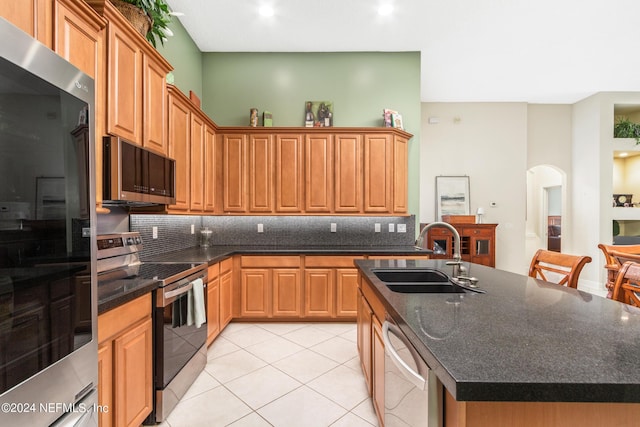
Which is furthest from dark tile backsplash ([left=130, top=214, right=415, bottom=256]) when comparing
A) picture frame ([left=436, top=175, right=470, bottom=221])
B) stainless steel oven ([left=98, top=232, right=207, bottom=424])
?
picture frame ([left=436, top=175, right=470, bottom=221])

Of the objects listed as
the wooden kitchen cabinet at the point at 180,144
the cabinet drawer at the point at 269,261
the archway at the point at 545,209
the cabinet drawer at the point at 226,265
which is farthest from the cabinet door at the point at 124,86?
the archway at the point at 545,209

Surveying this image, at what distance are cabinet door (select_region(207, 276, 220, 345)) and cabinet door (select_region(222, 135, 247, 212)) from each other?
3.76 ft

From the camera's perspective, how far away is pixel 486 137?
5.86 m

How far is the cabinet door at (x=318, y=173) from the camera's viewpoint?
12.2 feet

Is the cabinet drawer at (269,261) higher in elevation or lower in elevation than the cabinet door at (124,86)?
lower

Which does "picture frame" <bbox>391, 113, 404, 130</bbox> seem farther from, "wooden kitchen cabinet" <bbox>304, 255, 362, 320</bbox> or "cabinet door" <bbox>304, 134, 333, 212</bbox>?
"wooden kitchen cabinet" <bbox>304, 255, 362, 320</bbox>

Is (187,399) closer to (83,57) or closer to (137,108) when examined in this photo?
(137,108)

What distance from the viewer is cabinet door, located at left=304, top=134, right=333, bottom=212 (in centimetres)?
372

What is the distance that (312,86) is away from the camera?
13.3ft

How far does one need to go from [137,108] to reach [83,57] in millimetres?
515

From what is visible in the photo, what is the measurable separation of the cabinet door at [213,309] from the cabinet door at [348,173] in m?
1.74

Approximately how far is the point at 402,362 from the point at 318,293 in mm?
2488

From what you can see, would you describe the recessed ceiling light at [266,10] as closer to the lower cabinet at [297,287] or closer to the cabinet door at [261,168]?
the cabinet door at [261,168]

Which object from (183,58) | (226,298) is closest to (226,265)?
(226,298)
